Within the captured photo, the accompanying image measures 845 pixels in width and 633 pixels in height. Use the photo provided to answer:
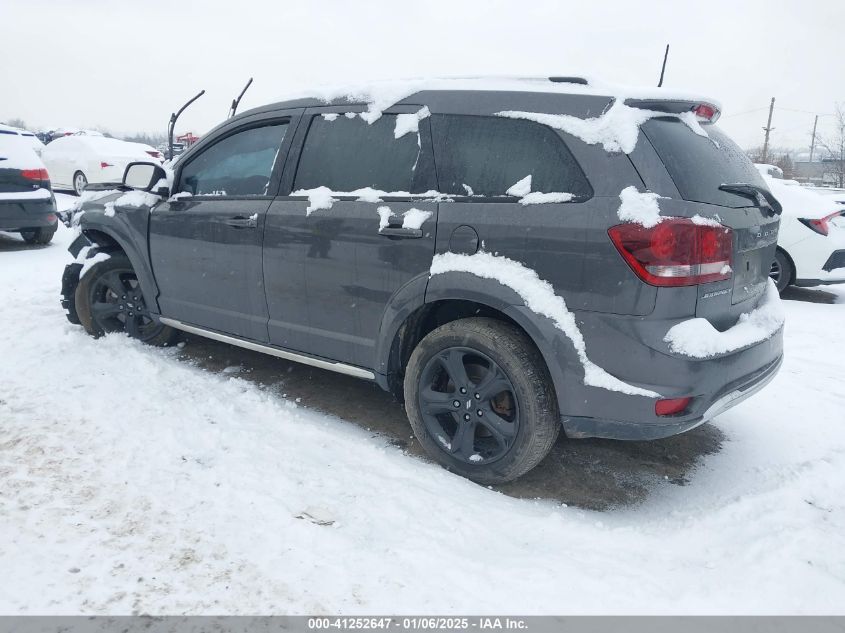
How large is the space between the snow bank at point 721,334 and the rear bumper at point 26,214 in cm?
866

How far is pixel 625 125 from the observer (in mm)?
2535

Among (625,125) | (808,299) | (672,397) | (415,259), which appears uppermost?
(625,125)

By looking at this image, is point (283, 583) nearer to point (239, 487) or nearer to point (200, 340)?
point (239, 487)

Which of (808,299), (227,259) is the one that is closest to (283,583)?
(227,259)

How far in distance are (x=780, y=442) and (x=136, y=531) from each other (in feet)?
11.0

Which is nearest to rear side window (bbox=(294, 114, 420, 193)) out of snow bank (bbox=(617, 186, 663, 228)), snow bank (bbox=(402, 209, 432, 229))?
snow bank (bbox=(402, 209, 432, 229))

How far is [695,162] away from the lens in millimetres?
2617

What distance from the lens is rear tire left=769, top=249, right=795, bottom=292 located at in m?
7.25

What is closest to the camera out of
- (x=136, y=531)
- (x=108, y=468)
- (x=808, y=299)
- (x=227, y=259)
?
(x=136, y=531)

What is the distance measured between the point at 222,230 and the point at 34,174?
6.15m

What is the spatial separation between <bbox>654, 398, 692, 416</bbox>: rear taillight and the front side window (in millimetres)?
2555

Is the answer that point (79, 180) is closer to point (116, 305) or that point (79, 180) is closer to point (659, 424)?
point (116, 305)

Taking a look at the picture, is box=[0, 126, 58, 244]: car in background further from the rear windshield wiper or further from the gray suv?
the rear windshield wiper

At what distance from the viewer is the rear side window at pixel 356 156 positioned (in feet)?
10.2
